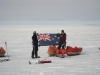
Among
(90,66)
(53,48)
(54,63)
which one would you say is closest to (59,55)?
(53,48)

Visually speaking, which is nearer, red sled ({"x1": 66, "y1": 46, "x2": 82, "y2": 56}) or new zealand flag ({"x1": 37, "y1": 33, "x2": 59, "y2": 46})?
red sled ({"x1": 66, "y1": 46, "x2": 82, "y2": 56})

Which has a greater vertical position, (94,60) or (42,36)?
(42,36)

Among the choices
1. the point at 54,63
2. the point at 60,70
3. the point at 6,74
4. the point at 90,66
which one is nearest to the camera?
the point at 6,74

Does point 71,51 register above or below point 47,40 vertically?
below

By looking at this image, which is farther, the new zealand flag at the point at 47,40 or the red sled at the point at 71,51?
the new zealand flag at the point at 47,40

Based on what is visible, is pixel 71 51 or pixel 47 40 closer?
pixel 71 51

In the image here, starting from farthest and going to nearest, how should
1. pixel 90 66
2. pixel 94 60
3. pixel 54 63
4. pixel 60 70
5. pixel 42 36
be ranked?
pixel 42 36, pixel 94 60, pixel 54 63, pixel 90 66, pixel 60 70

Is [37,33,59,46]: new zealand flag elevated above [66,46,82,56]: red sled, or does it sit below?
above

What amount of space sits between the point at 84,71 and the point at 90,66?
0.88m

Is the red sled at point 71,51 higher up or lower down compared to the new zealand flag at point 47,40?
lower down

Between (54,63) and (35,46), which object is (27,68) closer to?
(54,63)

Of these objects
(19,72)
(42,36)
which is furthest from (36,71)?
(42,36)

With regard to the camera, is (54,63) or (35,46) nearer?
(54,63)

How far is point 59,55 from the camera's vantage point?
36.8ft
